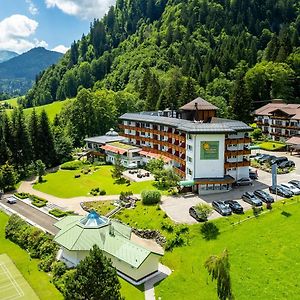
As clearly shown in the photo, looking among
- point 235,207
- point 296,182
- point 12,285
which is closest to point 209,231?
point 235,207

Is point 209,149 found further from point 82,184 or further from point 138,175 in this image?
point 82,184

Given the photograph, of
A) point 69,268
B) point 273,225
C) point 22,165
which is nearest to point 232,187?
point 273,225

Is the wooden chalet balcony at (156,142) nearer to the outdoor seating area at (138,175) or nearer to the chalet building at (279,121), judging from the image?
the outdoor seating area at (138,175)

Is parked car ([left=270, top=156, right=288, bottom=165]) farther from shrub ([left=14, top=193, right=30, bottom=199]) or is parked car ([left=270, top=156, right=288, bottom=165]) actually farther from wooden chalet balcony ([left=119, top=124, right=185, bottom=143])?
shrub ([left=14, top=193, right=30, bottom=199])

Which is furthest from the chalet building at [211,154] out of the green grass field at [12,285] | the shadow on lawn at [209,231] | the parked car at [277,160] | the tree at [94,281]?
the tree at [94,281]

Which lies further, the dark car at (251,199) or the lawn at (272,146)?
the lawn at (272,146)

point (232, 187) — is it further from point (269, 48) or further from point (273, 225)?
point (269, 48)

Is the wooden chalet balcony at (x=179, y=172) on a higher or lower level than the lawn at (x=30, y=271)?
higher
